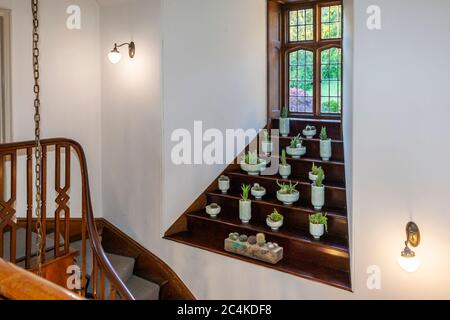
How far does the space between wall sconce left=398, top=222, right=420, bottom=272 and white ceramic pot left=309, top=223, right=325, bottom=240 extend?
841 millimetres

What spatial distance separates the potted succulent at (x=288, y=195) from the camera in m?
4.01

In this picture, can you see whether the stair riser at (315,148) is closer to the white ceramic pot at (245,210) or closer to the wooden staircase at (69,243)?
the white ceramic pot at (245,210)

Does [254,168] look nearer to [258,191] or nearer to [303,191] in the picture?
[258,191]

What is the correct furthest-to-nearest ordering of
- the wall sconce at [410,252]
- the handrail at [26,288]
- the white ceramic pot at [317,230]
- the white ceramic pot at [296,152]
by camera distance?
the white ceramic pot at [296,152], the white ceramic pot at [317,230], the wall sconce at [410,252], the handrail at [26,288]

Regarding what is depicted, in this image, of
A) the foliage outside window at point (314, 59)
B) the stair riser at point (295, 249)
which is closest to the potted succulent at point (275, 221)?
the stair riser at point (295, 249)

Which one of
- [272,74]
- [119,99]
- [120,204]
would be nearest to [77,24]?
[119,99]

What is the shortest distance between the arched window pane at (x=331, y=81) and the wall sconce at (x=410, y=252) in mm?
2793

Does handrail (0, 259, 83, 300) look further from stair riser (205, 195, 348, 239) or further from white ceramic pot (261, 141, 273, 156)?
white ceramic pot (261, 141, 273, 156)

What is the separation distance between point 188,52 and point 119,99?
895mm

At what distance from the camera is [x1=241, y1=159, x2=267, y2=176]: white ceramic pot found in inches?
180

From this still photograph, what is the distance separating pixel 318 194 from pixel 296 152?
92cm

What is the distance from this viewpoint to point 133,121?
4.29 meters

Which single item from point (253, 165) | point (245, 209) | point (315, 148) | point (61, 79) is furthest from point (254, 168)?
point (61, 79)
